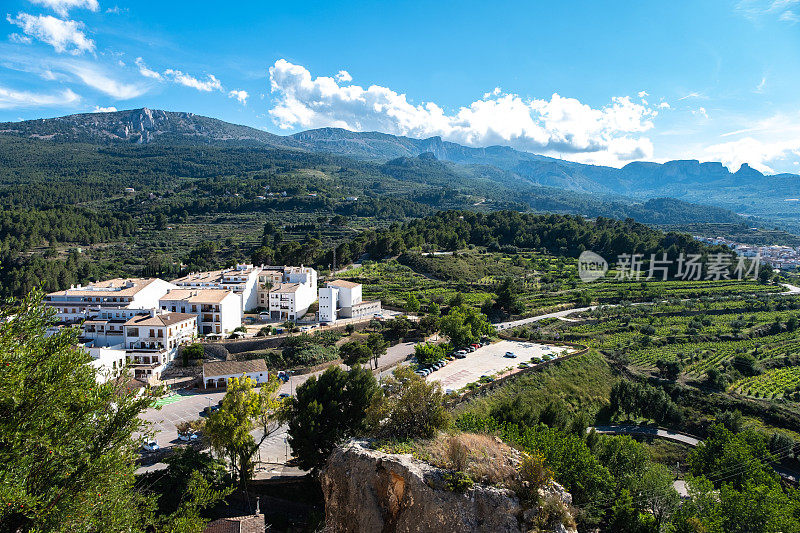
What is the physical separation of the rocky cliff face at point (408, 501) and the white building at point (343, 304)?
32807mm

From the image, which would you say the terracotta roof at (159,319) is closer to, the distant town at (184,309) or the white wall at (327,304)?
the distant town at (184,309)

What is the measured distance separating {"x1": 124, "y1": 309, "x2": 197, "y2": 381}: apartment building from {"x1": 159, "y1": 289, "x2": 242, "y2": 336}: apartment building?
9.38 ft

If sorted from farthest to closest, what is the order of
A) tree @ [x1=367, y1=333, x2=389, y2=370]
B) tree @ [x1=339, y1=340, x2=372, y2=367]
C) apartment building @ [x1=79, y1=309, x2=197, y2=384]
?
tree @ [x1=367, y1=333, x2=389, y2=370]
tree @ [x1=339, y1=340, x2=372, y2=367]
apartment building @ [x1=79, y1=309, x2=197, y2=384]

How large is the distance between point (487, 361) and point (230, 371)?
2039cm

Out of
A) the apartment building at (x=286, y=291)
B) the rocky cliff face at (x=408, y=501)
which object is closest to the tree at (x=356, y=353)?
the apartment building at (x=286, y=291)

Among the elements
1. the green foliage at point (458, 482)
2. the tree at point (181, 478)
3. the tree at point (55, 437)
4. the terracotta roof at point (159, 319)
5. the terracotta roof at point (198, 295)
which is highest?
the tree at point (55, 437)

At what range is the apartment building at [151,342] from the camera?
32.6 m

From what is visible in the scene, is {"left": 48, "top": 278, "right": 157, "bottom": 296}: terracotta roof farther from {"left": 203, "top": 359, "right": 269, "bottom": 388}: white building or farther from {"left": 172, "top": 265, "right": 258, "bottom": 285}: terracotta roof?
{"left": 203, "top": 359, "right": 269, "bottom": 388}: white building

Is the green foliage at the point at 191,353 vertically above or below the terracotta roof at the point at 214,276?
below

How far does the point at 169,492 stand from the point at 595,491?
1662cm

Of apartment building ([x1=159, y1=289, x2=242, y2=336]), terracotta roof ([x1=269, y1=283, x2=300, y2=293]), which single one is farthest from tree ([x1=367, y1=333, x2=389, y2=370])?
apartment building ([x1=159, y1=289, x2=242, y2=336])

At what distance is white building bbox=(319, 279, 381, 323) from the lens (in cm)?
4319

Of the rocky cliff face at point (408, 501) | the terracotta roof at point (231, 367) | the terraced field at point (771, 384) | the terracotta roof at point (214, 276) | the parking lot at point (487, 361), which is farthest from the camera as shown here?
the terracotta roof at point (214, 276)

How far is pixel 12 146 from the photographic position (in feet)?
477
